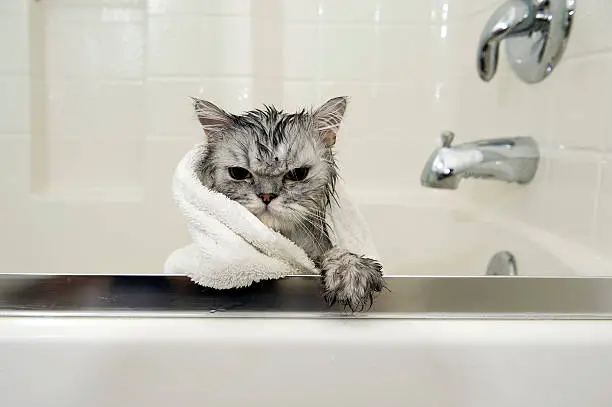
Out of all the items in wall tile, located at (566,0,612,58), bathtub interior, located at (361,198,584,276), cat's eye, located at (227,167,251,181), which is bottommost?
bathtub interior, located at (361,198,584,276)

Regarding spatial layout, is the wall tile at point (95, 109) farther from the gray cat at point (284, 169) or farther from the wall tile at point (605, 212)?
the wall tile at point (605, 212)

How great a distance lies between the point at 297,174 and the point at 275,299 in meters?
0.16

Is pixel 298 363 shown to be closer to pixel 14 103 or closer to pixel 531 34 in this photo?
pixel 531 34

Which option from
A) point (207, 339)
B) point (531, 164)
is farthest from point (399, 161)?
point (207, 339)

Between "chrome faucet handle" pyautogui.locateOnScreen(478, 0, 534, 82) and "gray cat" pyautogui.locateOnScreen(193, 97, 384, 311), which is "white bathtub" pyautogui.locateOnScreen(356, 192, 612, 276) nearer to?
"gray cat" pyautogui.locateOnScreen(193, 97, 384, 311)

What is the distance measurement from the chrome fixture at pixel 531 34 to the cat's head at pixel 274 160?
0.36 meters

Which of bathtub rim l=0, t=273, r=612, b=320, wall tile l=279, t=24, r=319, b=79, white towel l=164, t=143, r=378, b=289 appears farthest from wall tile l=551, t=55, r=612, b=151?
wall tile l=279, t=24, r=319, b=79

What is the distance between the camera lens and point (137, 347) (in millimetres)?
509

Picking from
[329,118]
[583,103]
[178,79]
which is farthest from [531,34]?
[178,79]

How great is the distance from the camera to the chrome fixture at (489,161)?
964 millimetres

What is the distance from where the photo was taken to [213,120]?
66 centimetres

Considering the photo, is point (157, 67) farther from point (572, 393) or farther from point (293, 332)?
point (572, 393)

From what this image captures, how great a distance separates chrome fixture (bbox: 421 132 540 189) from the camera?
96cm

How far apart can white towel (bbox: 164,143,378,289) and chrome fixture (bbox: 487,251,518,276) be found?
0.33 metres
